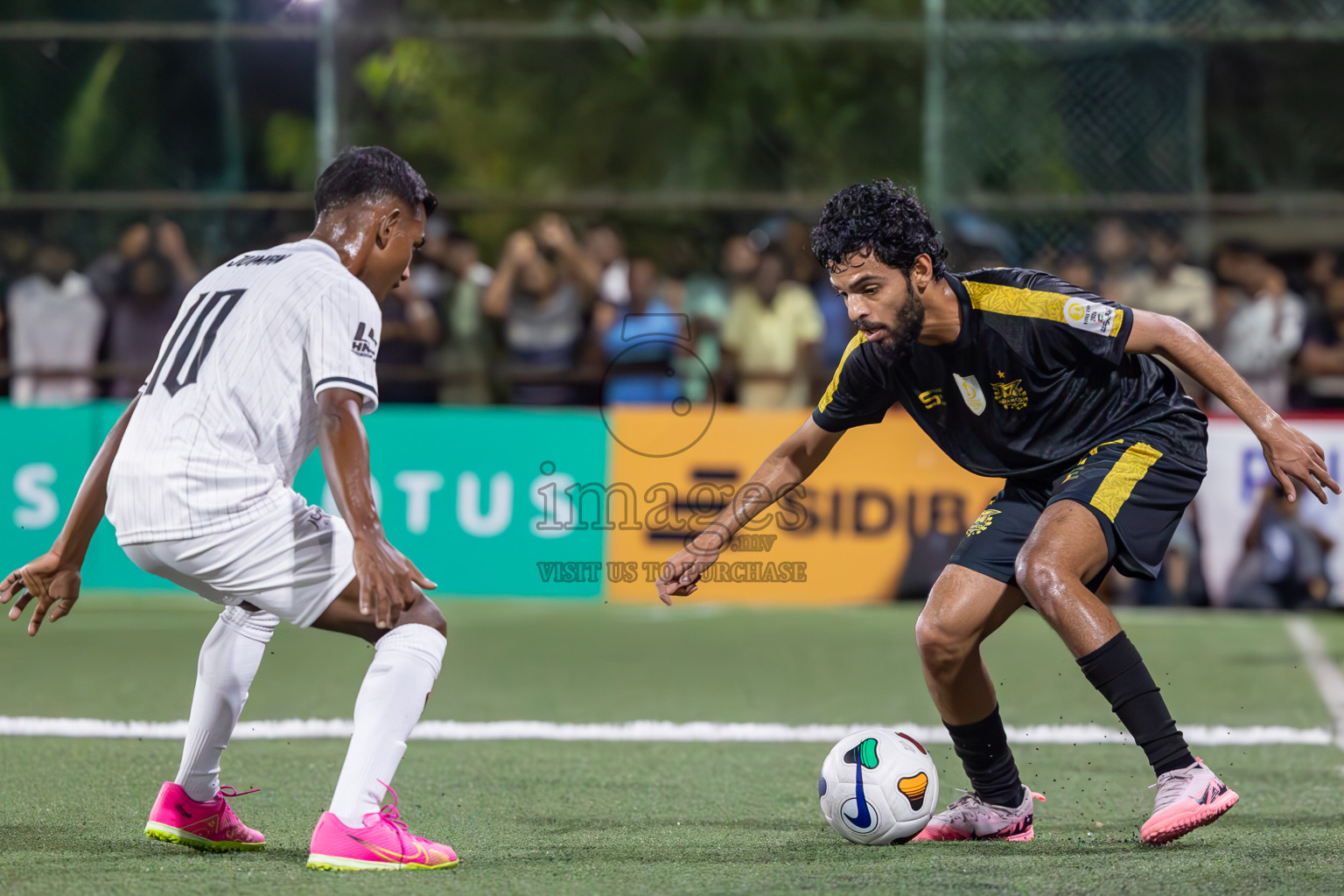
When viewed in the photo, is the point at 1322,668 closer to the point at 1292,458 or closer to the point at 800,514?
the point at 800,514

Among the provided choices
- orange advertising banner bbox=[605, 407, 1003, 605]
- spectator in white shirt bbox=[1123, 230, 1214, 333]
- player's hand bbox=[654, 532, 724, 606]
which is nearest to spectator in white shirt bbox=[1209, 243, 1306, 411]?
spectator in white shirt bbox=[1123, 230, 1214, 333]

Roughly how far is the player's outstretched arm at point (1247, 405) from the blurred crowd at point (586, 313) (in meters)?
6.57

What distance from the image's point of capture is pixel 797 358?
11.3 m

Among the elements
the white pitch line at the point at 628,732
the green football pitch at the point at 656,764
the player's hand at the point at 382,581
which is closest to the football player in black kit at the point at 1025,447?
the green football pitch at the point at 656,764

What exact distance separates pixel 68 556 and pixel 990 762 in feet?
8.93

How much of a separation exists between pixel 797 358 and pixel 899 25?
2.49 metres

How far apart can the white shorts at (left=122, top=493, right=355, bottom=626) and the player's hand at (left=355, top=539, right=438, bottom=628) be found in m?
0.15

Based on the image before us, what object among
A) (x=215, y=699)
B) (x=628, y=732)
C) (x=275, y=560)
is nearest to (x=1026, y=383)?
(x=275, y=560)

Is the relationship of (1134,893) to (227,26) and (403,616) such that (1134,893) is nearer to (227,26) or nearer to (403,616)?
(403,616)

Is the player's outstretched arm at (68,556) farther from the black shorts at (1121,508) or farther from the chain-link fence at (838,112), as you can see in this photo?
the chain-link fence at (838,112)

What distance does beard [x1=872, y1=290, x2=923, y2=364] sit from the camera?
475 cm

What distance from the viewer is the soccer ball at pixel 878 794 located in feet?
15.6

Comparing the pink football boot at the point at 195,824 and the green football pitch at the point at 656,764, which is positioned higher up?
the pink football boot at the point at 195,824

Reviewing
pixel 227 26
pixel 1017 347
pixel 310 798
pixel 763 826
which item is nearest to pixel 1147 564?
pixel 1017 347
